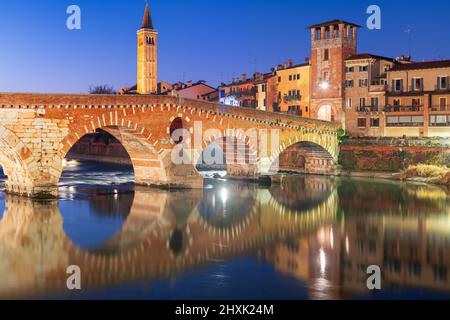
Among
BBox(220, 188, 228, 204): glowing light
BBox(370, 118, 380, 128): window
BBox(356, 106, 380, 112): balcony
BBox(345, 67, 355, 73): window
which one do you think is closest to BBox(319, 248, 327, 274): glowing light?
BBox(220, 188, 228, 204): glowing light

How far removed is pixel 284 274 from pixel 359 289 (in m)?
2.69

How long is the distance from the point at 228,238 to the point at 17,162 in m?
12.2

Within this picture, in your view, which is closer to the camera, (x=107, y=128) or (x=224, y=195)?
(x=107, y=128)

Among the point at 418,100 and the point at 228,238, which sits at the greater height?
the point at 418,100

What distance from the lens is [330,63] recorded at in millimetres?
59094

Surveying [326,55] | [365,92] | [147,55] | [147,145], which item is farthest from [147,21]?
[365,92]

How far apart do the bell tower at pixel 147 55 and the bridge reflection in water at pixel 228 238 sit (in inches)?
597

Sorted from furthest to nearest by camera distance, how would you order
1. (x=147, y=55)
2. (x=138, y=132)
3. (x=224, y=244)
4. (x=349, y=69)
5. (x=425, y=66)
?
1. (x=349, y=69)
2. (x=425, y=66)
3. (x=147, y=55)
4. (x=138, y=132)
5. (x=224, y=244)

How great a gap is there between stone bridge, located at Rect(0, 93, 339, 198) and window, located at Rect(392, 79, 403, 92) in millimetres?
8335

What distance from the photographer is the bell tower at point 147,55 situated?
5006 cm

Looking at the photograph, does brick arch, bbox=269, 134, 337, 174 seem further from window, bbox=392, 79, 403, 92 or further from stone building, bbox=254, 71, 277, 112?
stone building, bbox=254, 71, 277, 112

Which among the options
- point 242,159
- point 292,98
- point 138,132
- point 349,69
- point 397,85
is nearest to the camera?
point 138,132

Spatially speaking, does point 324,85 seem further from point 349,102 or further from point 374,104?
Answer: point 374,104

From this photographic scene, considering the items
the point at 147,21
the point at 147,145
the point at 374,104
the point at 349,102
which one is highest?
the point at 147,21
